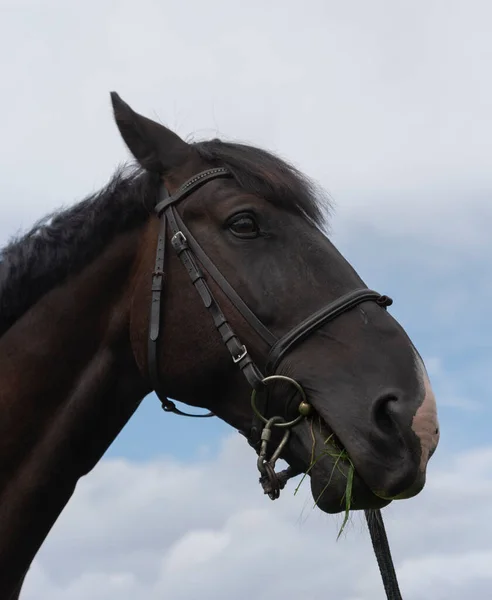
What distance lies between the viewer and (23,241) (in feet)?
18.3

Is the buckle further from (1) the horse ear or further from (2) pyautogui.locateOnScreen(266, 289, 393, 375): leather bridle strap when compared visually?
(2) pyautogui.locateOnScreen(266, 289, 393, 375): leather bridle strap

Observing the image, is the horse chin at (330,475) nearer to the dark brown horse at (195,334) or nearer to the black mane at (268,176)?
the dark brown horse at (195,334)

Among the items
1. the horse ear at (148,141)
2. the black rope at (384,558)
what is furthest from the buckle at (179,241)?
the black rope at (384,558)

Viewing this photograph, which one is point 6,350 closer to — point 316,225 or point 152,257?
Result: point 152,257

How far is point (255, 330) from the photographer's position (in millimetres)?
4902

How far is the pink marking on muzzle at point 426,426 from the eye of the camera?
14.3ft

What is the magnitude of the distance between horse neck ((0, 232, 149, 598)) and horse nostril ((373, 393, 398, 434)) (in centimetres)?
154

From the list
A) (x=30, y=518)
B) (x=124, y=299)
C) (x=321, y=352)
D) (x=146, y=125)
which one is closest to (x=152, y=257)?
(x=124, y=299)

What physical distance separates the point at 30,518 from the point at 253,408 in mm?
1438

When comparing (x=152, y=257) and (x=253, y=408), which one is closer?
(x=253, y=408)

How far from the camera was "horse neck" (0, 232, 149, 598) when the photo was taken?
5.06 m

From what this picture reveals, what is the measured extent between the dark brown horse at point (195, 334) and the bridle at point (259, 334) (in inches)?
0.5

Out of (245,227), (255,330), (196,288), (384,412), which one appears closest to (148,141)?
(245,227)

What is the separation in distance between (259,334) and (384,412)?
84cm
